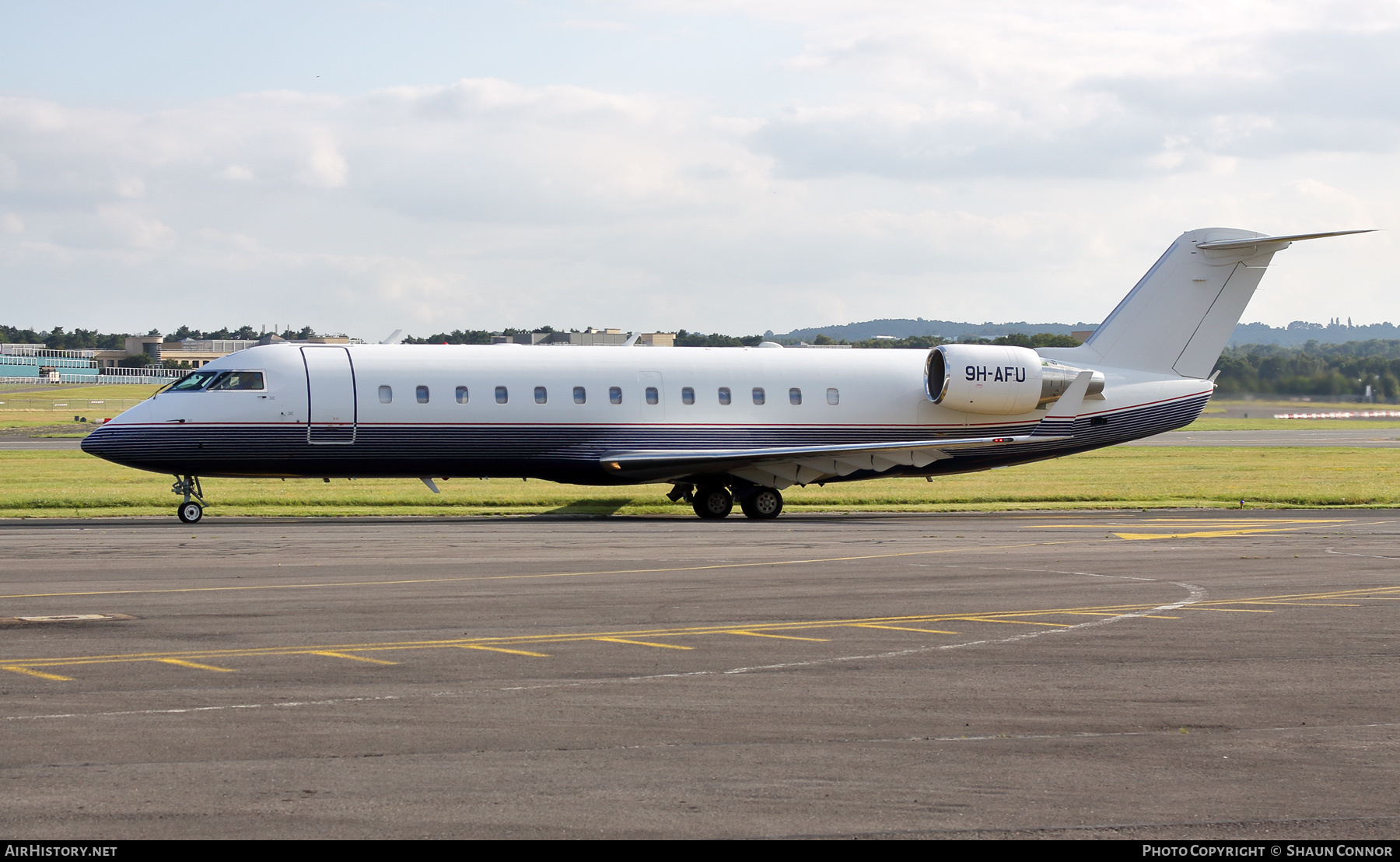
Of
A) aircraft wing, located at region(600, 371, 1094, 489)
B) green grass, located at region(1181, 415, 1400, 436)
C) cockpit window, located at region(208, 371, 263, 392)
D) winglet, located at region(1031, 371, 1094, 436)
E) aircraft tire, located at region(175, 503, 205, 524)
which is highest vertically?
cockpit window, located at region(208, 371, 263, 392)

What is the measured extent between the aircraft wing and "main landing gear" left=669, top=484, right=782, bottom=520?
1.03 feet

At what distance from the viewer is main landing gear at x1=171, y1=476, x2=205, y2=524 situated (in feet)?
93.4

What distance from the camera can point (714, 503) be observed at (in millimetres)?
32125

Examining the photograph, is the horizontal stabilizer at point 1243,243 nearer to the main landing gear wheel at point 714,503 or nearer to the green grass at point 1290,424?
the main landing gear wheel at point 714,503

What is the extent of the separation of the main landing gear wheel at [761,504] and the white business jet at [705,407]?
1.5 inches

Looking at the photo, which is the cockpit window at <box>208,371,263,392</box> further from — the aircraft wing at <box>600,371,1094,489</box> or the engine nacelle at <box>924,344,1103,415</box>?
the engine nacelle at <box>924,344,1103,415</box>

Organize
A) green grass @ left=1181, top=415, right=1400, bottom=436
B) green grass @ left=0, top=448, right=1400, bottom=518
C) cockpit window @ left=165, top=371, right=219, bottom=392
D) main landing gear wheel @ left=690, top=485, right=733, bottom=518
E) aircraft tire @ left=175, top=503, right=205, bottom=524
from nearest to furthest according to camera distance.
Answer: aircraft tire @ left=175, top=503, right=205, bottom=524
cockpit window @ left=165, top=371, right=219, bottom=392
main landing gear wheel @ left=690, top=485, right=733, bottom=518
green grass @ left=0, top=448, right=1400, bottom=518
green grass @ left=1181, top=415, right=1400, bottom=436

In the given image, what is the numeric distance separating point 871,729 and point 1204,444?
60867 mm

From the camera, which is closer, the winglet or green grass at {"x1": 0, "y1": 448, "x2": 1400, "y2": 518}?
the winglet

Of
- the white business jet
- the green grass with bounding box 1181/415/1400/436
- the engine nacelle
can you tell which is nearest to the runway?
the white business jet

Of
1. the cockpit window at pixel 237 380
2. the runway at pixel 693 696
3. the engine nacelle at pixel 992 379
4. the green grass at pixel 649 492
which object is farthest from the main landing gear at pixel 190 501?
the engine nacelle at pixel 992 379

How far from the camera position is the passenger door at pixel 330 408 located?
28.9 metres
